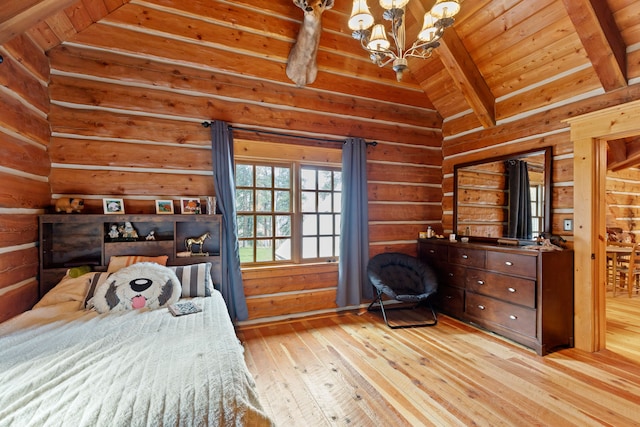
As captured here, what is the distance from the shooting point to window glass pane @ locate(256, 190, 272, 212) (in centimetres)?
356

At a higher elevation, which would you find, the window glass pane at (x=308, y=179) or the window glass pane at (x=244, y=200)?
the window glass pane at (x=308, y=179)

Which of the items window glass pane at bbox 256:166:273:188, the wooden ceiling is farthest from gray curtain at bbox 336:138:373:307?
window glass pane at bbox 256:166:273:188

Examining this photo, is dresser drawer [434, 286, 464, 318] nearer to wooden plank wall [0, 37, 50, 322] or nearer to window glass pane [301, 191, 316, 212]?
window glass pane [301, 191, 316, 212]

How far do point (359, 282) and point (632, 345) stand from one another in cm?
270

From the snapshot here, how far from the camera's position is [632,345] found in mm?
2811

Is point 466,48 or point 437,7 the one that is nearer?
point 437,7

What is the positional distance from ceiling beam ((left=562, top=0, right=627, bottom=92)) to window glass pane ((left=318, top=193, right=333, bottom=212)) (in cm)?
287

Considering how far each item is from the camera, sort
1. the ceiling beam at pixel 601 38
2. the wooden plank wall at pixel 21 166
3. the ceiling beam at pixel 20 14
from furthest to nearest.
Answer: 1. the ceiling beam at pixel 601 38
2. the wooden plank wall at pixel 21 166
3. the ceiling beam at pixel 20 14

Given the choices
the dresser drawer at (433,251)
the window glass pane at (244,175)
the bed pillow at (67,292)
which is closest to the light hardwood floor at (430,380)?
the dresser drawer at (433,251)

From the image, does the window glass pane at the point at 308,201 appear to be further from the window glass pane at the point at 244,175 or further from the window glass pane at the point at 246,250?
the window glass pane at the point at 246,250

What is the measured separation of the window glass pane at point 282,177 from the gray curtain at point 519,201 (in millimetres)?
2655

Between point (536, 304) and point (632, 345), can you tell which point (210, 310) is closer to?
point (536, 304)

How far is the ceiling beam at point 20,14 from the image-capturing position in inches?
69.8

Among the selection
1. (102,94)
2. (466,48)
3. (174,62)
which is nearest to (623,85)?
(466,48)
